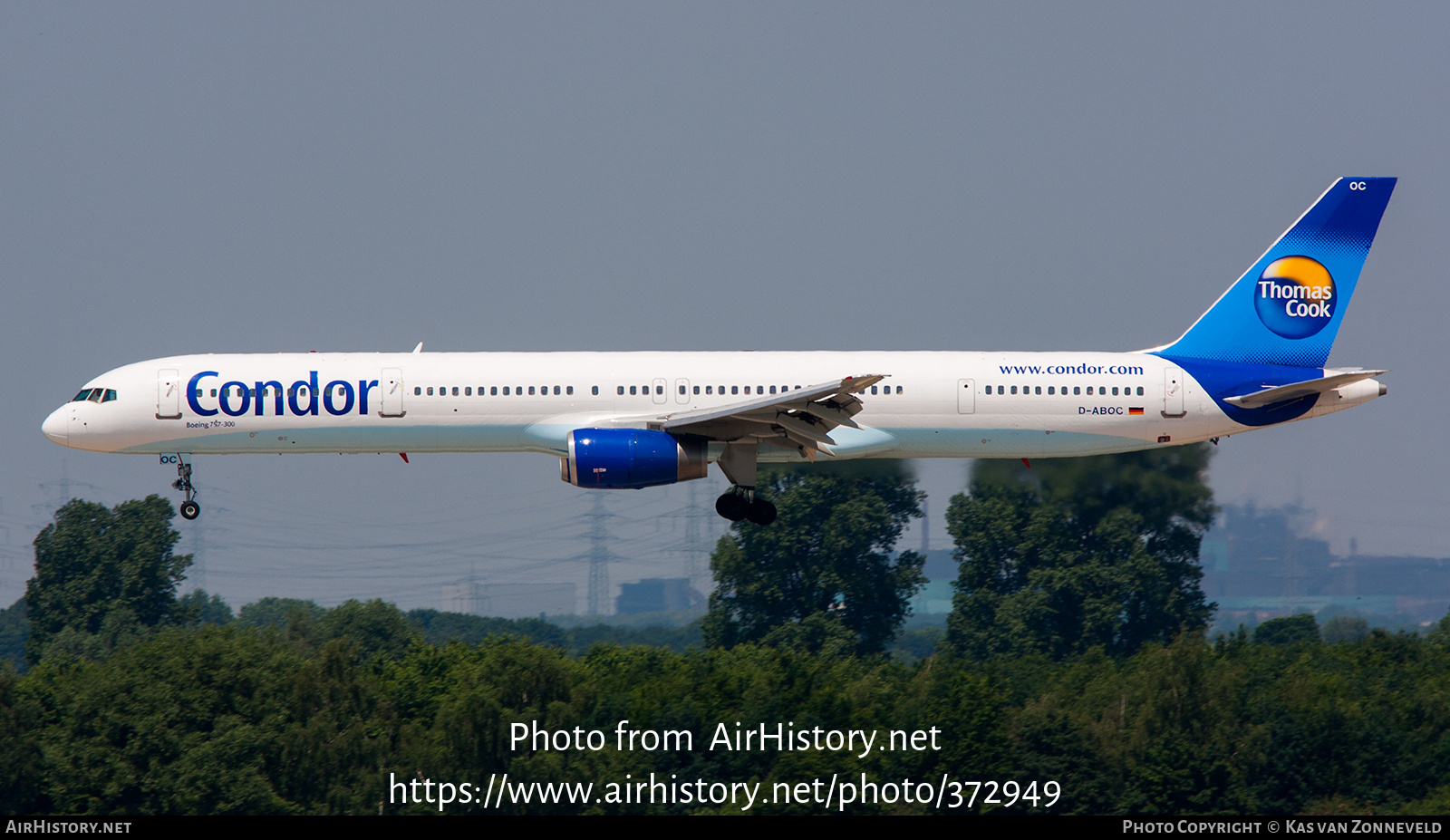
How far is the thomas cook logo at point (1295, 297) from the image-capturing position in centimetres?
4216

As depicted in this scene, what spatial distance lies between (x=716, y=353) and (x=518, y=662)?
31681mm

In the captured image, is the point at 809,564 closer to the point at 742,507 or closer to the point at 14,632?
the point at 742,507

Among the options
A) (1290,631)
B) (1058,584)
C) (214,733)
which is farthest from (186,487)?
(1290,631)

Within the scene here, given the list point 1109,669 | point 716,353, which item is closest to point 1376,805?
point 1109,669

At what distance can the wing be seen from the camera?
121 feet

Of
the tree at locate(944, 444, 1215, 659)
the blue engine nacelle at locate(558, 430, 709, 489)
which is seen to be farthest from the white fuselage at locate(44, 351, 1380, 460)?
the tree at locate(944, 444, 1215, 659)

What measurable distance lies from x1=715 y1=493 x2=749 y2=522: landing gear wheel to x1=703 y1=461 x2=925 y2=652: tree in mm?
55424

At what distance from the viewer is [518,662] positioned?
2692 inches

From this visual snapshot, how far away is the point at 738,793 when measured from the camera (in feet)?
210

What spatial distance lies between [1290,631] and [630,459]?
8137 cm

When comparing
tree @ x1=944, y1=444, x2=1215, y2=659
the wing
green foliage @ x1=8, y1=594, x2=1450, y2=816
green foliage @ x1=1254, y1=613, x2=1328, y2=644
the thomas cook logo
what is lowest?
green foliage @ x1=8, y1=594, x2=1450, y2=816

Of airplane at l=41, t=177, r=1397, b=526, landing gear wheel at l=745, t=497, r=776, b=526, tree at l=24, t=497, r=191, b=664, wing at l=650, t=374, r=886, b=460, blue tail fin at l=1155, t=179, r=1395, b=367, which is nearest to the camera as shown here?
wing at l=650, t=374, r=886, b=460

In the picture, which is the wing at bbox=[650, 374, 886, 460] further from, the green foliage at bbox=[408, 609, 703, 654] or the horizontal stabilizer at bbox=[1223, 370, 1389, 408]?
the green foliage at bbox=[408, 609, 703, 654]

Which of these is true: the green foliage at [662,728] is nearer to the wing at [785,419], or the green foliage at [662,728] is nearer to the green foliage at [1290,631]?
the wing at [785,419]
